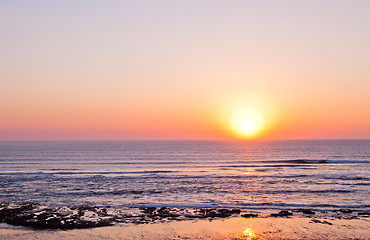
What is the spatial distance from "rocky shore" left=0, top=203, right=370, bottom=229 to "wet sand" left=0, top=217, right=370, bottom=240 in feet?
2.79

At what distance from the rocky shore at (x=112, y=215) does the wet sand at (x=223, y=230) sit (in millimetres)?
849

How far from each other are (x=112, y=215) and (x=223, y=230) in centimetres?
855

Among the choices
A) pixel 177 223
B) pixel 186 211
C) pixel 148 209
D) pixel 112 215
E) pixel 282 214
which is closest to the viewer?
pixel 177 223

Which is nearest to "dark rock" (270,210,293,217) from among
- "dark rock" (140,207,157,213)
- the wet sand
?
the wet sand

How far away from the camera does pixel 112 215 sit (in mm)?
24906

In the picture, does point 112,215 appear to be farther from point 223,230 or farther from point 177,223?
point 223,230

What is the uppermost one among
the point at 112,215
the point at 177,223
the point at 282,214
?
the point at 282,214

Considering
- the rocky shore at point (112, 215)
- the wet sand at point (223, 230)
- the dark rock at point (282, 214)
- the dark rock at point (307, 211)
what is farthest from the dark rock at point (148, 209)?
the dark rock at point (307, 211)

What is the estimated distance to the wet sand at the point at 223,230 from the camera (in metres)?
19.8

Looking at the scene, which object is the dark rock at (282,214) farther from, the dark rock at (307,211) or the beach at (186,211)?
the dark rock at (307,211)

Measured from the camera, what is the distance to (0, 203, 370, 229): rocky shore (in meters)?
22.7

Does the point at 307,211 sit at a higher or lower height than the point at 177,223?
higher

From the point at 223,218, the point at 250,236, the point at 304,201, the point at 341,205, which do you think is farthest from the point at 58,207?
the point at 341,205

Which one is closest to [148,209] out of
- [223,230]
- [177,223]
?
[177,223]
